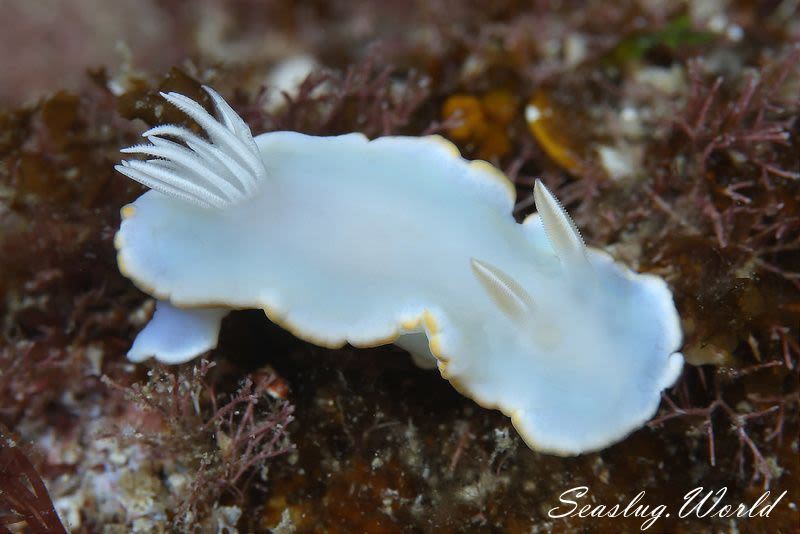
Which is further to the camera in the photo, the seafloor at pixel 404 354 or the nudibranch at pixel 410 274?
the seafloor at pixel 404 354

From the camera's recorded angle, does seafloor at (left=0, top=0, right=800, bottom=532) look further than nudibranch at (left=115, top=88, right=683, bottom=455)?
Yes

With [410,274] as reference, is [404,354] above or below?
below

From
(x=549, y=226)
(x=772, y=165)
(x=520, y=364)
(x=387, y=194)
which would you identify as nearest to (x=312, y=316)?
(x=387, y=194)

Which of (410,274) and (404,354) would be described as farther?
(404,354)
